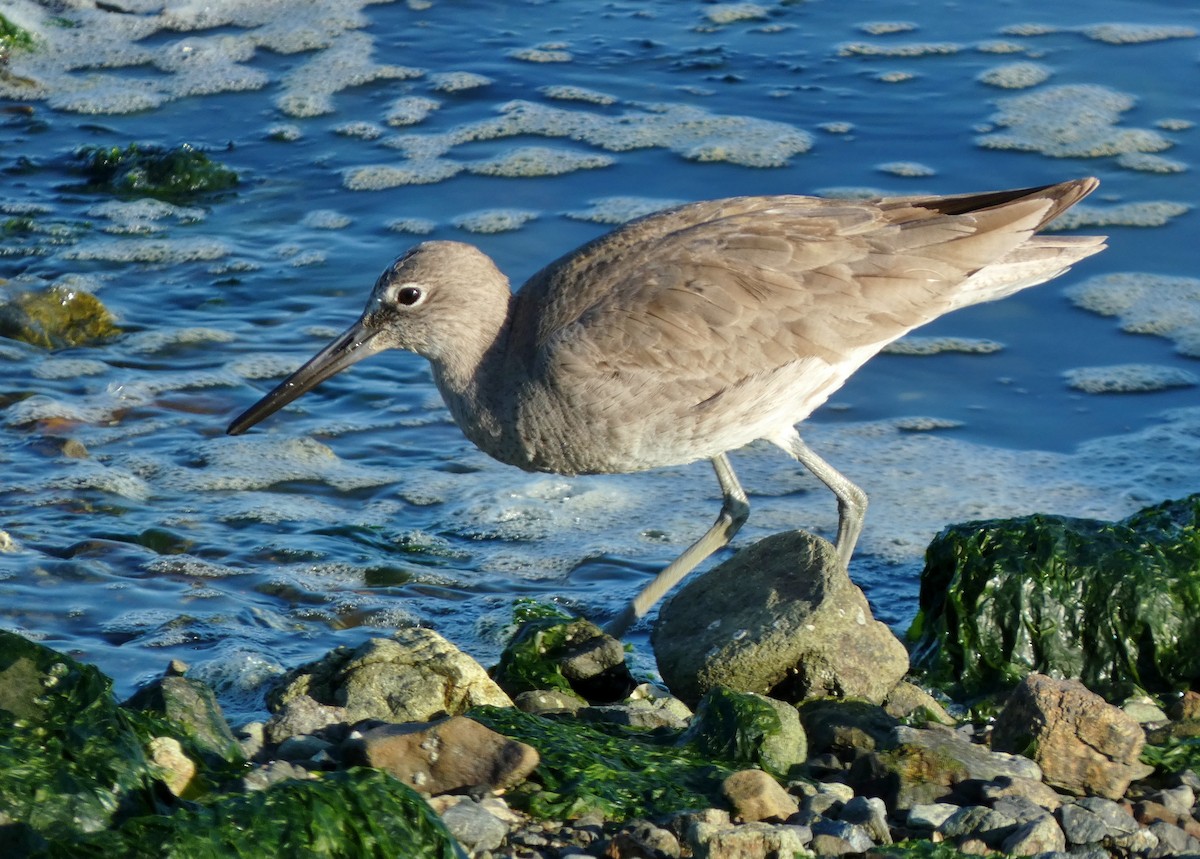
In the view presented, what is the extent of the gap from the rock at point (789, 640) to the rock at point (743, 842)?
1207 millimetres

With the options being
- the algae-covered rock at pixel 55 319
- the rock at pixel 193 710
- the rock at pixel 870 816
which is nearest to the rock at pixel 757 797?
the rock at pixel 870 816

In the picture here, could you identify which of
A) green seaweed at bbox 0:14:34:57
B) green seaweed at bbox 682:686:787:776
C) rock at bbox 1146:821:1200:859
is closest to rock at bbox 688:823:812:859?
green seaweed at bbox 682:686:787:776

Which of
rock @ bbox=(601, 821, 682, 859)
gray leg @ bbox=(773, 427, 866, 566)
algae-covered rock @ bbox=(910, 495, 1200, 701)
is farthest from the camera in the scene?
gray leg @ bbox=(773, 427, 866, 566)

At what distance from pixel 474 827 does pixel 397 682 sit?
884 millimetres

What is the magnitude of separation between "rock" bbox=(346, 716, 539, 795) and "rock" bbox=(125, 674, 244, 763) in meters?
0.33

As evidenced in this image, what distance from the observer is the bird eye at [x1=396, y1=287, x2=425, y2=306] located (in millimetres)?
5617

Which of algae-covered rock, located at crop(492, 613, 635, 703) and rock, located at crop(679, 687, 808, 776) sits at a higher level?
rock, located at crop(679, 687, 808, 776)

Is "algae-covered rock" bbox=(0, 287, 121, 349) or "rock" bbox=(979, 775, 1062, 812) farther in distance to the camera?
"algae-covered rock" bbox=(0, 287, 121, 349)

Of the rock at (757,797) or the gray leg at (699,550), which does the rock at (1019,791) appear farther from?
the gray leg at (699,550)

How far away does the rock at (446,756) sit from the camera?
4.10 meters

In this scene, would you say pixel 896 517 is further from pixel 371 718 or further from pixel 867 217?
pixel 371 718

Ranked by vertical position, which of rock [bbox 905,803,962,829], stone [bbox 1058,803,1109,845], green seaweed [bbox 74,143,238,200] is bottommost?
stone [bbox 1058,803,1109,845]

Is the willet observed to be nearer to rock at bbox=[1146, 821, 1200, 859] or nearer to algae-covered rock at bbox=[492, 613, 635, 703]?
algae-covered rock at bbox=[492, 613, 635, 703]

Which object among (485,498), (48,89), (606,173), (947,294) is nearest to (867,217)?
(947,294)
